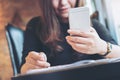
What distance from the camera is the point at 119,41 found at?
1062mm

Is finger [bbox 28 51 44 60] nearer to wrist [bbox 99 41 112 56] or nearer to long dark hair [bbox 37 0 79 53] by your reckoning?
long dark hair [bbox 37 0 79 53]

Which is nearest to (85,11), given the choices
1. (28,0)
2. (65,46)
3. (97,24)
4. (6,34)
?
(97,24)

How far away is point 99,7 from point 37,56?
378 mm

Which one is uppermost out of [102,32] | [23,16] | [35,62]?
[23,16]

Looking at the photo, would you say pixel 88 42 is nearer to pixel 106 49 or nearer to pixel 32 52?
pixel 106 49

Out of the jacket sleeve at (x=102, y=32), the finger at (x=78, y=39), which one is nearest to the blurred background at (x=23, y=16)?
the jacket sleeve at (x=102, y=32)

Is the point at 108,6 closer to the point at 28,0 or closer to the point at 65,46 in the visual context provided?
the point at 65,46

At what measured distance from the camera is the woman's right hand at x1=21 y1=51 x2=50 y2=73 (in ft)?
3.47

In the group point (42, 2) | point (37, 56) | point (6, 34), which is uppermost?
point (42, 2)

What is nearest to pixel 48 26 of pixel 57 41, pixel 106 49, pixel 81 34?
pixel 57 41

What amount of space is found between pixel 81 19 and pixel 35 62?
293 mm

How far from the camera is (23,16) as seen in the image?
3.71 feet

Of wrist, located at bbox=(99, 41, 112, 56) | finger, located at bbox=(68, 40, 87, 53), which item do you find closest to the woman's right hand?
finger, located at bbox=(68, 40, 87, 53)

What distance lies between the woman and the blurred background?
1.2 inches
